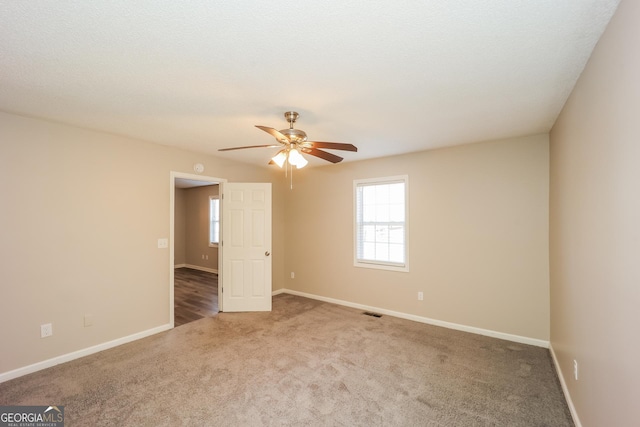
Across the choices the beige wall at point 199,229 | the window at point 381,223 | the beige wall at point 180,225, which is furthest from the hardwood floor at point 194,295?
the window at point 381,223

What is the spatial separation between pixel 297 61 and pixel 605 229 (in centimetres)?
197

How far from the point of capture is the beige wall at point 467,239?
3262 mm

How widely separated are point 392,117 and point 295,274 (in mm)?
3634

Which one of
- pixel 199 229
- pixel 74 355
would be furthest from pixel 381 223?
pixel 199 229

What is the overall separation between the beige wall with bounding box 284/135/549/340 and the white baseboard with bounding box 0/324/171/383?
9.03 feet

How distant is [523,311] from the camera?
3.30 m

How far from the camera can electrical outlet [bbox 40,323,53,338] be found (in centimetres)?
278

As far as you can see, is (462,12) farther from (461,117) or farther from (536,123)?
(536,123)

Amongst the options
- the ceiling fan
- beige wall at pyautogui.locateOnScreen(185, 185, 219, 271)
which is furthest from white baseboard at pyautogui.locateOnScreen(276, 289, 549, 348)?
beige wall at pyautogui.locateOnScreen(185, 185, 219, 271)

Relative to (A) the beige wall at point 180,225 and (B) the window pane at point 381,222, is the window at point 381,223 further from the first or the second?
(A) the beige wall at point 180,225

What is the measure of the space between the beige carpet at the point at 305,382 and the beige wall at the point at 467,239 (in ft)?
1.40

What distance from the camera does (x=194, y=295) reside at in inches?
212

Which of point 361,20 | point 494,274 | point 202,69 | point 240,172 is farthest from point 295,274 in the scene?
point 361,20

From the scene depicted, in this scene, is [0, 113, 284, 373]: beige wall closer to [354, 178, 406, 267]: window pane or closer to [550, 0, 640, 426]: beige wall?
[354, 178, 406, 267]: window pane
